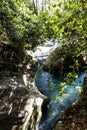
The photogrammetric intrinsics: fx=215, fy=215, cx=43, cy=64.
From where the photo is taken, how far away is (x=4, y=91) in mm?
10664

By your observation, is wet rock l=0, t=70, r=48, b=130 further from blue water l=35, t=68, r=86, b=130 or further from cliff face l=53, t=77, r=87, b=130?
cliff face l=53, t=77, r=87, b=130

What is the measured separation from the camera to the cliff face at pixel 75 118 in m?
7.73

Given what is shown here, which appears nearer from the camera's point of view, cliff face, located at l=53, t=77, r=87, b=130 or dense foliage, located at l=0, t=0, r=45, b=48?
cliff face, located at l=53, t=77, r=87, b=130

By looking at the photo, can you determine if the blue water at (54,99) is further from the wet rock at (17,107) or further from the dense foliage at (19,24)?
the dense foliage at (19,24)

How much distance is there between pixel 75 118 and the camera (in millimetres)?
8156

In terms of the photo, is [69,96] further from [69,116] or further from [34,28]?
[34,28]

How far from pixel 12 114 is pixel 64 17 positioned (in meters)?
5.38

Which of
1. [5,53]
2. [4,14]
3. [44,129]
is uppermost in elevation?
[4,14]

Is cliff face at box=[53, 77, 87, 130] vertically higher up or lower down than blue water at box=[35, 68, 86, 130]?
lower down

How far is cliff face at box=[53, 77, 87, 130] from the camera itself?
7732mm

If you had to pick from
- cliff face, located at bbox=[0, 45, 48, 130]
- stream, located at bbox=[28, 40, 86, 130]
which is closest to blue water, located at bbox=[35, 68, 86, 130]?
stream, located at bbox=[28, 40, 86, 130]

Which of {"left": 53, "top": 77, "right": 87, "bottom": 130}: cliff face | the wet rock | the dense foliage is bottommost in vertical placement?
{"left": 53, "top": 77, "right": 87, "bottom": 130}: cliff face

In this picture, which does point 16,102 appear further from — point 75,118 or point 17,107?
point 75,118

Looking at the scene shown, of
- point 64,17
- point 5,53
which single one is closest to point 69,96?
point 5,53
